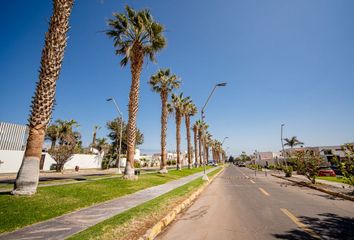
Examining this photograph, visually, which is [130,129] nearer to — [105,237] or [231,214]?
[231,214]

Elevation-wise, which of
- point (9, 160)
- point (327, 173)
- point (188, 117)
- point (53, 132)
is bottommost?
point (327, 173)

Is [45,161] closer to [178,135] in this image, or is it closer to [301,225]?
[178,135]

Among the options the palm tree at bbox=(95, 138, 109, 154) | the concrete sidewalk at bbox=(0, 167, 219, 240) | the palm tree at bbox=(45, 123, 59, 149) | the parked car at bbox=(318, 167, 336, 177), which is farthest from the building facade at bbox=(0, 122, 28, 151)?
the parked car at bbox=(318, 167, 336, 177)

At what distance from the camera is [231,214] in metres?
7.45

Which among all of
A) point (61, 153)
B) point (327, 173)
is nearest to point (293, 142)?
point (327, 173)

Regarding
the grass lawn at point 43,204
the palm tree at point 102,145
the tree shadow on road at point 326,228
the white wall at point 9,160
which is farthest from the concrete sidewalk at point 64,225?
the palm tree at point 102,145

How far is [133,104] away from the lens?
55.1ft

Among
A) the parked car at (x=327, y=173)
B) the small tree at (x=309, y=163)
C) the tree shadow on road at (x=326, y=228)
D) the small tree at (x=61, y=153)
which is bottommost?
the tree shadow on road at (x=326, y=228)

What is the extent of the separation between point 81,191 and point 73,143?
877 inches

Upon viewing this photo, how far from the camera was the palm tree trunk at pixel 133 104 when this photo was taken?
16.5 metres

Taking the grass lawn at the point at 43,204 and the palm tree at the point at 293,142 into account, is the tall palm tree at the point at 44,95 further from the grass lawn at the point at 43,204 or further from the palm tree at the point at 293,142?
the palm tree at the point at 293,142

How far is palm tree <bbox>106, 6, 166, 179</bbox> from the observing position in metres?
16.7

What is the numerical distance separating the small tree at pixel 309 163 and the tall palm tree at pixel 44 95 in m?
20.8

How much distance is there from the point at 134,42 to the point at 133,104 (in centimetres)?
532
